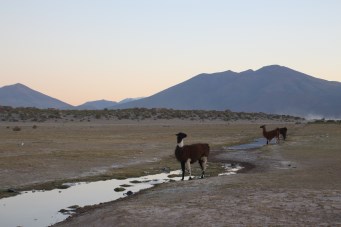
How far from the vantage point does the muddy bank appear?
11.8m

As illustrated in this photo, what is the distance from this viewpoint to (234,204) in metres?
13.4

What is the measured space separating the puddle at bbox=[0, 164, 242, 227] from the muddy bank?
41.1 inches

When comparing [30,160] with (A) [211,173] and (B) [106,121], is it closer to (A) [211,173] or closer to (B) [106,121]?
(A) [211,173]

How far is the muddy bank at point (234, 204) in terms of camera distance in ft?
38.5

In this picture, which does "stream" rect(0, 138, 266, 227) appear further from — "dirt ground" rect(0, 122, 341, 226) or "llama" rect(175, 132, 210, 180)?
"llama" rect(175, 132, 210, 180)

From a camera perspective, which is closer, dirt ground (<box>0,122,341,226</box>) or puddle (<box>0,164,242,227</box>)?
dirt ground (<box>0,122,341,226</box>)

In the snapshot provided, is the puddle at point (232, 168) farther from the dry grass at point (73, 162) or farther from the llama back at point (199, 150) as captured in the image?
the llama back at point (199, 150)

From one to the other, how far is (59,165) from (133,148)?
11296mm

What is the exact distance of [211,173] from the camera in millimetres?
23109

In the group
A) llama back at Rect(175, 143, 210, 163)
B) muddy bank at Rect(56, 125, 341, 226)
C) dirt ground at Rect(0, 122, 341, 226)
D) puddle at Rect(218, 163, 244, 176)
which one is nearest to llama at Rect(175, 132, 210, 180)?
llama back at Rect(175, 143, 210, 163)

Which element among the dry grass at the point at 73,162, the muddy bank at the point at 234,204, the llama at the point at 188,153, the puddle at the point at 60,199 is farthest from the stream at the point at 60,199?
the llama at the point at 188,153

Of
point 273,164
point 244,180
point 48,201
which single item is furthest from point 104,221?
point 273,164

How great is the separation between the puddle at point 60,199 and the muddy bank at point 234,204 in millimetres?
1043

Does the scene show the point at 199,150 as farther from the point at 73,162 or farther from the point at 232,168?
the point at 73,162
